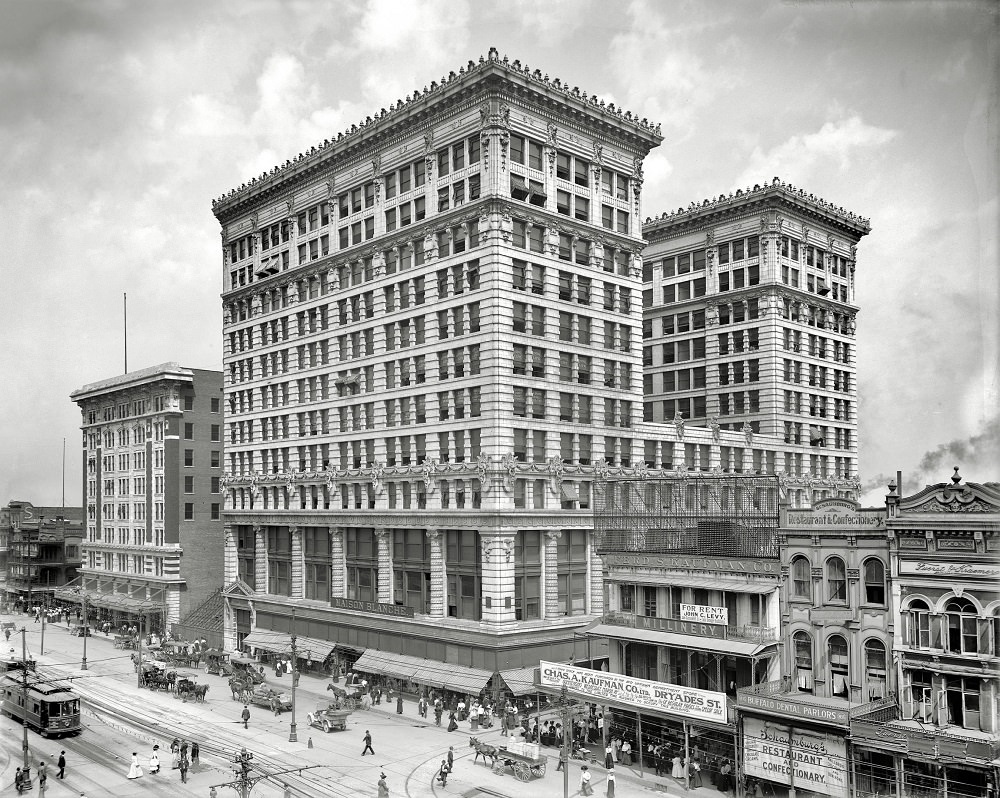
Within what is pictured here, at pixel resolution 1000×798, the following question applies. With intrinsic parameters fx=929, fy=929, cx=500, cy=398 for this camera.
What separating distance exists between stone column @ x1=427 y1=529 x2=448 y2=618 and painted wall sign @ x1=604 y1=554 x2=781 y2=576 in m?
13.9

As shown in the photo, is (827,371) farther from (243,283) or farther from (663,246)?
(243,283)

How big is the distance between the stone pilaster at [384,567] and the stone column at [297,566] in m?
11.2

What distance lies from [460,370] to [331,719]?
874 inches

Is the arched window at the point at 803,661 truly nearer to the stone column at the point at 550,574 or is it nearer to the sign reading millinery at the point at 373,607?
the stone column at the point at 550,574

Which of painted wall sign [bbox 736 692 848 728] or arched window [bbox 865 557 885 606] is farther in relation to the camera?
arched window [bbox 865 557 885 606]

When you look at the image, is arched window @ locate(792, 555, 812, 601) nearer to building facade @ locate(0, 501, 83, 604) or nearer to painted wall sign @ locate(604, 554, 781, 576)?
painted wall sign @ locate(604, 554, 781, 576)

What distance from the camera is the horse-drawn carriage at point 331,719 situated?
50.5 m

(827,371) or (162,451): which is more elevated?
(827,371)

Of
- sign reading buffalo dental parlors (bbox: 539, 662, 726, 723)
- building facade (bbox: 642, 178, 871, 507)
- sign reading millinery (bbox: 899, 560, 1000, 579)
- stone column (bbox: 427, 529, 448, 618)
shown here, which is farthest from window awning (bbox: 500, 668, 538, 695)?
building facade (bbox: 642, 178, 871, 507)

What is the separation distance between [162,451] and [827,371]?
64242mm

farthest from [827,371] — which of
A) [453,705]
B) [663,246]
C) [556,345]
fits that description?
[453,705]

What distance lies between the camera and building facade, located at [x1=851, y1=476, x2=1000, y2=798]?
106ft

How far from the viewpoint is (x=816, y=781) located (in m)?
36.0

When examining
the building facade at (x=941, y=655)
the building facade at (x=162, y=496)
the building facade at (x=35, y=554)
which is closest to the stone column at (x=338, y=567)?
the building facade at (x=162, y=496)
